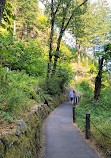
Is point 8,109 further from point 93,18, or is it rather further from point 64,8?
point 93,18

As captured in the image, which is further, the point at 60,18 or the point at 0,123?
the point at 60,18

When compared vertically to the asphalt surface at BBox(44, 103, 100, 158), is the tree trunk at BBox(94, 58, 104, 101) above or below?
above

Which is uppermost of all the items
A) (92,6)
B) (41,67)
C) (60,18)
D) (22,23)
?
(92,6)

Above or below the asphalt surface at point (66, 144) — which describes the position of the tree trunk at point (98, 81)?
above

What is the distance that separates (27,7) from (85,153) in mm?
25728

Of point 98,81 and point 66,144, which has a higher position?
point 98,81

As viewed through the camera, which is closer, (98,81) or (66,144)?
(66,144)

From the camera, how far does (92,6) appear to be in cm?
3397

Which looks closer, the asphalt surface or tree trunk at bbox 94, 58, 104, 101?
the asphalt surface

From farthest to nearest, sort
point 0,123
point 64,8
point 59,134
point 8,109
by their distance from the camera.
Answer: point 64,8 → point 59,134 → point 8,109 → point 0,123

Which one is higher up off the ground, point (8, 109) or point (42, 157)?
point (8, 109)

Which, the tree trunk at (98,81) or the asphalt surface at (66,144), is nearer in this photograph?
the asphalt surface at (66,144)

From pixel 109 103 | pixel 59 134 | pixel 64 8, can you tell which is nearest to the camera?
pixel 59 134

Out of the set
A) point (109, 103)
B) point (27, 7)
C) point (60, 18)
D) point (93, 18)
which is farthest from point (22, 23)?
point (109, 103)
